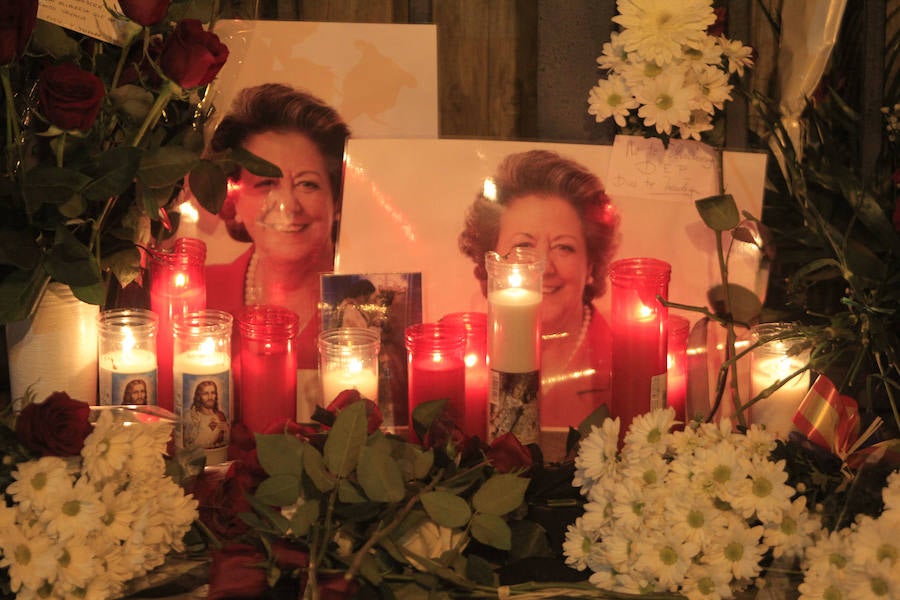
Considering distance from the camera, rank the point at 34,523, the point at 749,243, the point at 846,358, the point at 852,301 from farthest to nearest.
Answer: the point at 846,358
the point at 749,243
the point at 852,301
the point at 34,523

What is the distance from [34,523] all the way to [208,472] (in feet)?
0.89

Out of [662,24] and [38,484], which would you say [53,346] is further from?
[662,24]

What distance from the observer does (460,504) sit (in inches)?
41.3

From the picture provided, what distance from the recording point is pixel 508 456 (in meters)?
1.16

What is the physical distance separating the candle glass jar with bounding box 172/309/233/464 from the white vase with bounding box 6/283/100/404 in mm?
110

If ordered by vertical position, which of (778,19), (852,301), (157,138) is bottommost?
(852,301)

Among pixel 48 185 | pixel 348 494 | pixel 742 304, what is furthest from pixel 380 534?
pixel 742 304

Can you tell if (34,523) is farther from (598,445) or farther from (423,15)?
(423,15)

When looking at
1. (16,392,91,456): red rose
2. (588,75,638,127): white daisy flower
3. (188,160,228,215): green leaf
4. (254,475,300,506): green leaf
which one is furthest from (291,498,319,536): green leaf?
(588,75,638,127): white daisy flower

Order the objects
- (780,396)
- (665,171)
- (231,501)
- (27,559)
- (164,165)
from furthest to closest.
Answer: (665,171)
(780,396)
(164,165)
(231,501)
(27,559)

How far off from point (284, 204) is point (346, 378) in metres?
0.27

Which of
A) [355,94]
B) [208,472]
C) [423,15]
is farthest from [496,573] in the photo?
[423,15]

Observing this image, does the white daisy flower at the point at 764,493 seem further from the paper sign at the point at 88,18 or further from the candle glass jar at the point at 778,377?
the paper sign at the point at 88,18

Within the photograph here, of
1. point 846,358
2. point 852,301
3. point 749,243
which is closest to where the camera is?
point 852,301
